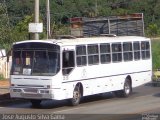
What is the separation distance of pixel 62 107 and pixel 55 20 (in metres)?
41.9

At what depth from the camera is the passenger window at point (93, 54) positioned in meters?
24.3

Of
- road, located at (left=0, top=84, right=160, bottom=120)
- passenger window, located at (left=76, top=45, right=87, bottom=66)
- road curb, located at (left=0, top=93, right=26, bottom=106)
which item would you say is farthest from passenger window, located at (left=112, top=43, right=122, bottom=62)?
road curb, located at (left=0, top=93, right=26, bottom=106)

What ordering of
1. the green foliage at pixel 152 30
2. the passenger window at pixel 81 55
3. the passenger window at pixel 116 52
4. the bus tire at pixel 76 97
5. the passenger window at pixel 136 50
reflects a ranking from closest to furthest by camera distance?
the bus tire at pixel 76 97
the passenger window at pixel 81 55
the passenger window at pixel 116 52
the passenger window at pixel 136 50
the green foliage at pixel 152 30

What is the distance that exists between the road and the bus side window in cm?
127

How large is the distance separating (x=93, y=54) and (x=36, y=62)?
3.12 m

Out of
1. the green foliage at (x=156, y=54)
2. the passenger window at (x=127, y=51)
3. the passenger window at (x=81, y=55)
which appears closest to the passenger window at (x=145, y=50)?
the passenger window at (x=127, y=51)

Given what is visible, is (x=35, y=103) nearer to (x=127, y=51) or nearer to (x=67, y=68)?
(x=67, y=68)

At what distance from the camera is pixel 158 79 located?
33812 millimetres

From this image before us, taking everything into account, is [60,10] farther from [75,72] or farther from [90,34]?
[75,72]

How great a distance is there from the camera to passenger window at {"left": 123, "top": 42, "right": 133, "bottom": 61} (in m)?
27.1

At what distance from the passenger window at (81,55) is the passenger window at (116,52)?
2495mm

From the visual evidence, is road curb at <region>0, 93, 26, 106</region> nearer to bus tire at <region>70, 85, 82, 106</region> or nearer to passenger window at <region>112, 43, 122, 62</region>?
bus tire at <region>70, 85, 82, 106</region>

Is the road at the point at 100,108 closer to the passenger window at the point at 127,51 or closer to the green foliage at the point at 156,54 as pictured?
the passenger window at the point at 127,51

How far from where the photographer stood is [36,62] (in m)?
22.1
